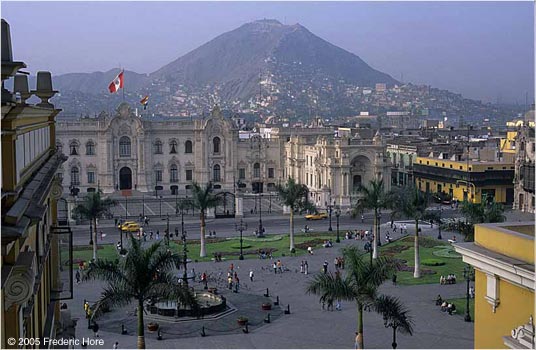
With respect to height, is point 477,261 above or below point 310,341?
above

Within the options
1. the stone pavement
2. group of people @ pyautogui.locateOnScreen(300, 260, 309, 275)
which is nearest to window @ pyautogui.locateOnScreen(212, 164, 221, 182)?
group of people @ pyautogui.locateOnScreen(300, 260, 309, 275)

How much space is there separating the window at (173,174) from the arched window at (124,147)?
3987 mm

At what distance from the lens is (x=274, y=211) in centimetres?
5494

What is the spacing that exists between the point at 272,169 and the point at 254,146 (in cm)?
264

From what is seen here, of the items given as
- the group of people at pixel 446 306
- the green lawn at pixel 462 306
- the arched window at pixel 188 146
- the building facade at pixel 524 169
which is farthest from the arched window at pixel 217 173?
the group of people at pixel 446 306

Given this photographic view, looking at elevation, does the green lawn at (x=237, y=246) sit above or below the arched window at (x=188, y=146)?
below

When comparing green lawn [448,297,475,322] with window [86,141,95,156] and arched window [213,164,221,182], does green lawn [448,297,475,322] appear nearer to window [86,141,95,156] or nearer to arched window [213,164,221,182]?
arched window [213,164,221,182]

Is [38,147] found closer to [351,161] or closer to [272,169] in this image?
[351,161]

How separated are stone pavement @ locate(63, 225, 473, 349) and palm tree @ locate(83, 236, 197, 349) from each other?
19.1 ft

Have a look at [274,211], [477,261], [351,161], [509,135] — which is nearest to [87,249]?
[274,211]

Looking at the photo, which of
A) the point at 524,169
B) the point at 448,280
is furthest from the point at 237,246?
the point at 524,169

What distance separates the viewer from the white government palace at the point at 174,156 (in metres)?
62.0

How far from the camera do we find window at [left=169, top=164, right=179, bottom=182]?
6450 cm

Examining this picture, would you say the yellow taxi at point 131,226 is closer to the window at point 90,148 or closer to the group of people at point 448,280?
the window at point 90,148
